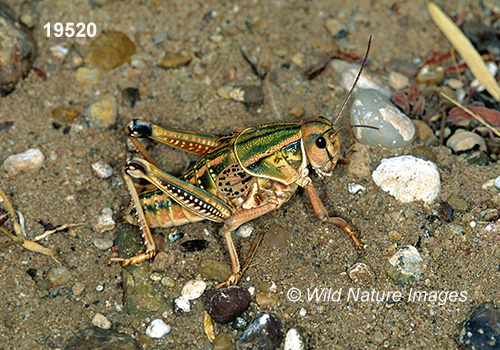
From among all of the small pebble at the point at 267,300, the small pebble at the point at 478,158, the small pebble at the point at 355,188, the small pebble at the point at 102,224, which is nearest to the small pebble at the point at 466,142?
the small pebble at the point at 478,158

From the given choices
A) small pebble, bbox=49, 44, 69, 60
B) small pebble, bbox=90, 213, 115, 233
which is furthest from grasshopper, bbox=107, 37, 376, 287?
small pebble, bbox=49, 44, 69, 60

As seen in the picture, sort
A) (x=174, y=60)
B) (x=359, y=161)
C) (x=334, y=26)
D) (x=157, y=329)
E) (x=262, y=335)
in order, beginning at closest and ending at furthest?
1. (x=262, y=335)
2. (x=157, y=329)
3. (x=359, y=161)
4. (x=174, y=60)
5. (x=334, y=26)

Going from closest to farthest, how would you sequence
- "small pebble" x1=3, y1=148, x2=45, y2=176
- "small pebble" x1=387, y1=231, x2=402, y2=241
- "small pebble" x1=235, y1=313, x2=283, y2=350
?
"small pebble" x1=235, y1=313, x2=283, y2=350 → "small pebble" x1=387, y1=231, x2=402, y2=241 → "small pebble" x1=3, y1=148, x2=45, y2=176

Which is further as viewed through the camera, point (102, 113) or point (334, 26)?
point (334, 26)

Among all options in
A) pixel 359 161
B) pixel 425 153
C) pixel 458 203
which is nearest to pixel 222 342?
pixel 359 161

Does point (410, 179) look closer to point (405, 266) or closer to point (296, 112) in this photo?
point (405, 266)

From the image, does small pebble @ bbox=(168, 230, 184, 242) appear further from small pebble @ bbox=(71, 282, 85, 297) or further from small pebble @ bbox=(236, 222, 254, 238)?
small pebble @ bbox=(71, 282, 85, 297)
